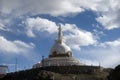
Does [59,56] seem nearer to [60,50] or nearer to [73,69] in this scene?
[60,50]

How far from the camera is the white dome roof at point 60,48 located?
132025mm

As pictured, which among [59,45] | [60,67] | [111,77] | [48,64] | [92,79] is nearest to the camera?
[111,77]

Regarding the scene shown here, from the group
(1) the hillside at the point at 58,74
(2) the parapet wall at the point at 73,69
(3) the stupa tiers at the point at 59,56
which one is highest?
(3) the stupa tiers at the point at 59,56

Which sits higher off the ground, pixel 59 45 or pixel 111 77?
pixel 59 45

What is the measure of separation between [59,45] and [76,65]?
1975 cm

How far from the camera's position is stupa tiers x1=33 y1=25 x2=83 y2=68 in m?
124

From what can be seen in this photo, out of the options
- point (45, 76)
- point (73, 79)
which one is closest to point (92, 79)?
point (73, 79)

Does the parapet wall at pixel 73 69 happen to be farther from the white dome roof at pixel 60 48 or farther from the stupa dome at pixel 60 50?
the white dome roof at pixel 60 48

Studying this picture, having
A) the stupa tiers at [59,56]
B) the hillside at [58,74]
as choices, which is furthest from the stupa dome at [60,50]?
the hillside at [58,74]

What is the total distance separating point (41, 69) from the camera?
116312 millimetres

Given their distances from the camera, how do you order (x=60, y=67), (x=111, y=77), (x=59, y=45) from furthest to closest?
(x=59, y=45) < (x=60, y=67) < (x=111, y=77)

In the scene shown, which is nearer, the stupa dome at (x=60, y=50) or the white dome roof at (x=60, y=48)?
the stupa dome at (x=60, y=50)

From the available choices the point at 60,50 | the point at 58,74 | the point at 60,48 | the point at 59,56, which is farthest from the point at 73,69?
the point at 60,48

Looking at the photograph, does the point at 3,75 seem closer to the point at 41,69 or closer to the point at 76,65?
the point at 41,69
